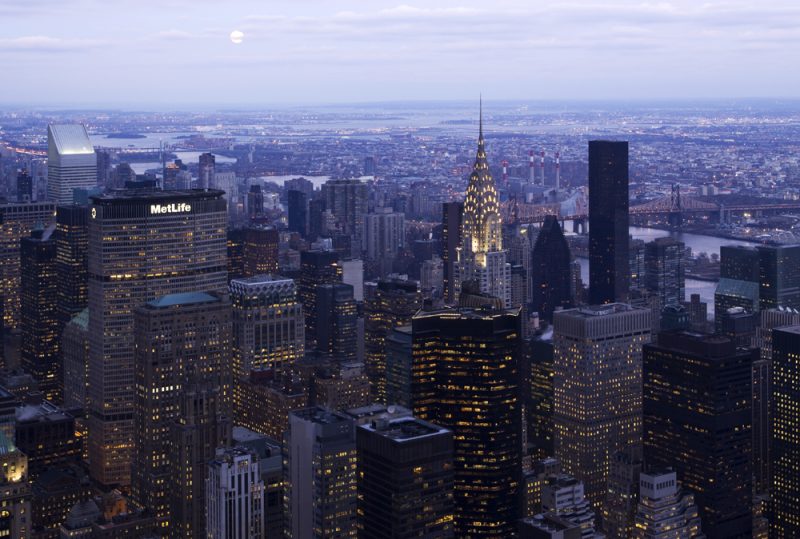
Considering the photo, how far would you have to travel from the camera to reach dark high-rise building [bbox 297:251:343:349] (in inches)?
3952

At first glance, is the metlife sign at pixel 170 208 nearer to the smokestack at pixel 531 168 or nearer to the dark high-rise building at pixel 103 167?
the dark high-rise building at pixel 103 167

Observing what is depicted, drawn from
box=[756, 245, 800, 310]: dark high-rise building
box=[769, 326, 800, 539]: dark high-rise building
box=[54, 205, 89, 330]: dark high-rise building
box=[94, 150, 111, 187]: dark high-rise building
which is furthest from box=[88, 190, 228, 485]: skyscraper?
box=[94, 150, 111, 187]: dark high-rise building

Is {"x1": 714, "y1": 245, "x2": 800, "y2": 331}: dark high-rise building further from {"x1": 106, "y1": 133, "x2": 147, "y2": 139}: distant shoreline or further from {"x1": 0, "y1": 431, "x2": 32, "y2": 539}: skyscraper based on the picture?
{"x1": 106, "y1": 133, "x2": 147, "y2": 139}: distant shoreline

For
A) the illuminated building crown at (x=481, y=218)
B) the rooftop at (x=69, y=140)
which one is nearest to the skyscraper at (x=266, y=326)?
the illuminated building crown at (x=481, y=218)

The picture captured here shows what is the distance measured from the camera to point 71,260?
90688mm

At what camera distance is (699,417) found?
206ft

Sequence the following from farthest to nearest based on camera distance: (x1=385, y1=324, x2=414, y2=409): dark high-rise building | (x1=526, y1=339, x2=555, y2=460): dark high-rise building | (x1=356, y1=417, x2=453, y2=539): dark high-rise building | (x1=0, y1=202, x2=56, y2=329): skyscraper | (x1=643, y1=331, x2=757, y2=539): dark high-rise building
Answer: (x1=0, y1=202, x2=56, y2=329): skyscraper, (x1=526, y1=339, x2=555, y2=460): dark high-rise building, (x1=385, y1=324, x2=414, y2=409): dark high-rise building, (x1=643, y1=331, x2=757, y2=539): dark high-rise building, (x1=356, y1=417, x2=453, y2=539): dark high-rise building

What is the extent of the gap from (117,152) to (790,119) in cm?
8122

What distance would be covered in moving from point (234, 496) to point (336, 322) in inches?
1710

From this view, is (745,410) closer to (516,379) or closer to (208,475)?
(516,379)

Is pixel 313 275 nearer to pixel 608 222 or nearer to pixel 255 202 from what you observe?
pixel 608 222

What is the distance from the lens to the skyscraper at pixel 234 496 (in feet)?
168

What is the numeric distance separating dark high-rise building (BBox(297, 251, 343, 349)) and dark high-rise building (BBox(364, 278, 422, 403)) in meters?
6.82

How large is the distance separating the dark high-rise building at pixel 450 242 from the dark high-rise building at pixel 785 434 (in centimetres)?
3325
